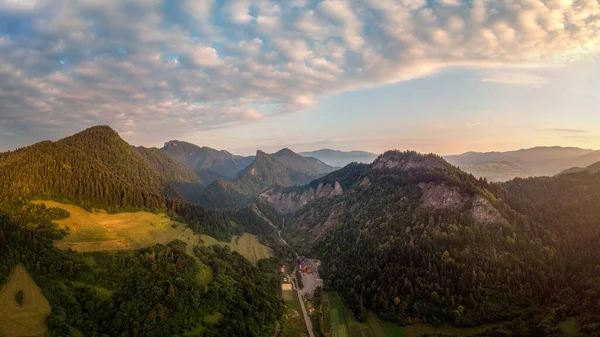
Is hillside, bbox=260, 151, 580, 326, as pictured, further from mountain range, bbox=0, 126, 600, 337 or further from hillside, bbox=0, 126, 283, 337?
hillside, bbox=0, 126, 283, 337

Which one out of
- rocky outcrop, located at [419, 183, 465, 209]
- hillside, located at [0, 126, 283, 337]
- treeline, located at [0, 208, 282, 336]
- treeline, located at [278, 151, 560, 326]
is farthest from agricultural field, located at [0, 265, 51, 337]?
rocky outcrop, located at [419, 183, 465, 209]

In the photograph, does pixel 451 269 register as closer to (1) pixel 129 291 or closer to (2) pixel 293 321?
(2) pixel 293 321

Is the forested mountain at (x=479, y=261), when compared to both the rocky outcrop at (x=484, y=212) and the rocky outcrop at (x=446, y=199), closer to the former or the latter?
the rocky outcrop at (x=484, y=212)

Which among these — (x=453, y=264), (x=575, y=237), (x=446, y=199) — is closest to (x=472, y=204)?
(x=446, y=199)

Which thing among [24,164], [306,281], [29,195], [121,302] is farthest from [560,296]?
[24,164]

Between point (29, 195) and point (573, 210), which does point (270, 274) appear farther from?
point (573, 210)

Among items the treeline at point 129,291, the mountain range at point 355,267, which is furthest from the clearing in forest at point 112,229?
the treeline at point 129,291
